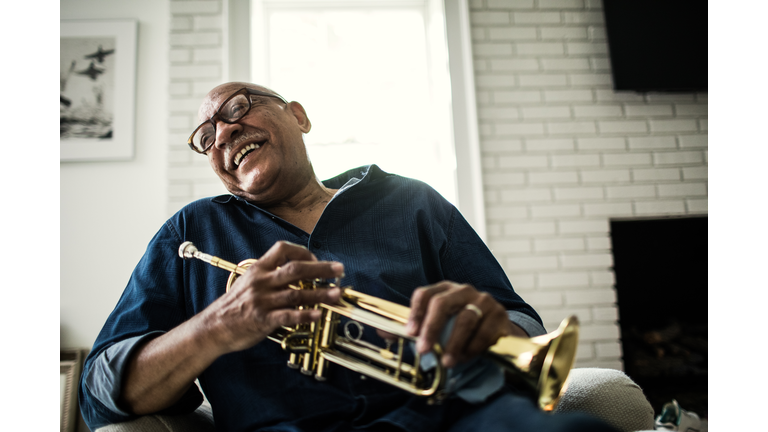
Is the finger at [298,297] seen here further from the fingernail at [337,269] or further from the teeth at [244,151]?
the teeth at [244,151]

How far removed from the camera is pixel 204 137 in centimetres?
141

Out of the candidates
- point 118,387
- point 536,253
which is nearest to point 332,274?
point 118,387

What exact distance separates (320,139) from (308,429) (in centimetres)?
229

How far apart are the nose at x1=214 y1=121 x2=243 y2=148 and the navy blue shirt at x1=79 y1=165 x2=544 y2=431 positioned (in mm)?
173

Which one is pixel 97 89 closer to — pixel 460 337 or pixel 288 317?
pixel 288 317

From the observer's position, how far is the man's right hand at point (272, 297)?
32.9 inches

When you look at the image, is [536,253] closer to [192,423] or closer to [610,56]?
[610,56]

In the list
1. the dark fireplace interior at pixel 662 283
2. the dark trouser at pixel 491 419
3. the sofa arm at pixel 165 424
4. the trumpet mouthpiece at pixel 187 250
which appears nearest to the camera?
the dark trouser at pixel 491 419

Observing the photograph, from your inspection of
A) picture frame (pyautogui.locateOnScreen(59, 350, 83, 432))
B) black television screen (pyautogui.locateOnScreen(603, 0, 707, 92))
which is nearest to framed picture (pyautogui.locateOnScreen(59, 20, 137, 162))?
picture frame (pyautogui.locateOnScreen(59, 350, 83, 432))

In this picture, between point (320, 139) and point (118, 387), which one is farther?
point (320, 139)

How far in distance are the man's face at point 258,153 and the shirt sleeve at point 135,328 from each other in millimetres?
257

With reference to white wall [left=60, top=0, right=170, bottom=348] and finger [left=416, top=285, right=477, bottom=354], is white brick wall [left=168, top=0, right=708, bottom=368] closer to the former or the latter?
white wall [left=60, top=0, right=170, bottom=348]

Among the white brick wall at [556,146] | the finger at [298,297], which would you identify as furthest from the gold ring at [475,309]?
the white brick wall at [556,146]

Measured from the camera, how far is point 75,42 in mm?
2713
